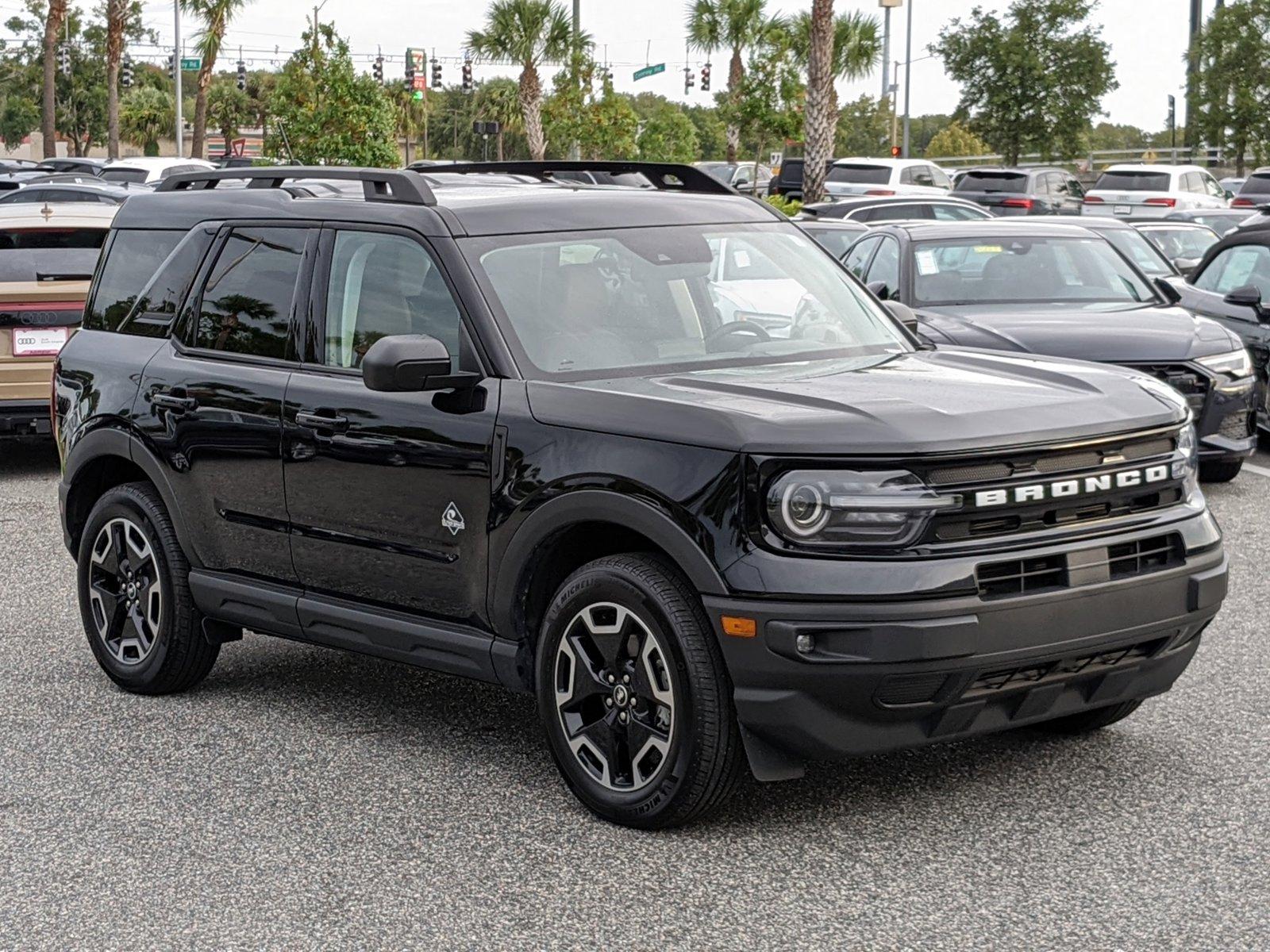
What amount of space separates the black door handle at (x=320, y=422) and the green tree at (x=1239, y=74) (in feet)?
160

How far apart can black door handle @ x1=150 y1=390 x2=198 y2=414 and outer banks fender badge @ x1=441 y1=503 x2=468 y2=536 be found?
1379mm

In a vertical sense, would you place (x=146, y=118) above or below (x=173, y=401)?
above

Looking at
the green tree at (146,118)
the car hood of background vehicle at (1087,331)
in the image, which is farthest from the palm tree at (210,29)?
the car hood of background vehicle at (1087,331)

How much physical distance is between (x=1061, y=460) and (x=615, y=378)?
1.34 meters

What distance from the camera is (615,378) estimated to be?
5.51 meters

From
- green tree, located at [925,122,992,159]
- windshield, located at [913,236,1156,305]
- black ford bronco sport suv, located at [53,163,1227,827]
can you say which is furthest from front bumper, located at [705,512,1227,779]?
green tree, located at [925,122,992,159]

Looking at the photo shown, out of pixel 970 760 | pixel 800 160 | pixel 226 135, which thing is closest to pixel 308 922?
pixel 970 760

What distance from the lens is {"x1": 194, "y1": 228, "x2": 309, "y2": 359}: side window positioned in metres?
6.30

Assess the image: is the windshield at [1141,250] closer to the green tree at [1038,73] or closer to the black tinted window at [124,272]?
the black tinted window at [124,272]

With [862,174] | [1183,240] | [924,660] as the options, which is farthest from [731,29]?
[924,660]

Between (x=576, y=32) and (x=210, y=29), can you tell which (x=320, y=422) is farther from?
(x=210, y=29)

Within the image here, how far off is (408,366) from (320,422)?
2.27 feet

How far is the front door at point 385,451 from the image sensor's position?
18.1 feet

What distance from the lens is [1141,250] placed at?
15.9 meters
